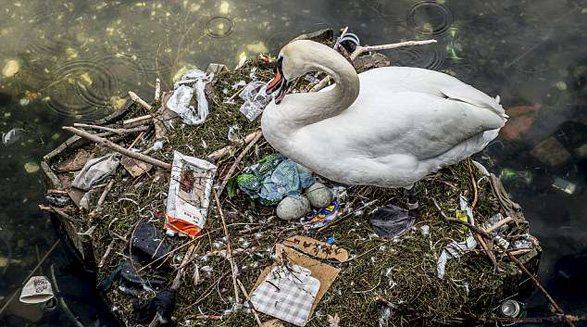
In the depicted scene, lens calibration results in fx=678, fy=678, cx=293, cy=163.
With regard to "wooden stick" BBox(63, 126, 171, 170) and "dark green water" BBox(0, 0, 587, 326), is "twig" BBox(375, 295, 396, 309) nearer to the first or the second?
"dark green water" BBox(0, 0, 587, 326)

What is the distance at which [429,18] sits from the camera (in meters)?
7.52

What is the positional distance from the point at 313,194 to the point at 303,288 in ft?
2.58

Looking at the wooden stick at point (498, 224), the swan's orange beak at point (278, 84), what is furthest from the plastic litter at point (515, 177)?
the swan's orange beak at point (278, 84)

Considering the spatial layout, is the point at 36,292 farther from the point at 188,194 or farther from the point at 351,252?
the point at 351,252

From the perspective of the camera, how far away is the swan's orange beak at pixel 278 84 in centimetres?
472

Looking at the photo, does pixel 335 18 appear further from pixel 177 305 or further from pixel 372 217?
pixel 177 305

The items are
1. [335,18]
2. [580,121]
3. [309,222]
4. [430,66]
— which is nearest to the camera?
[309,222]

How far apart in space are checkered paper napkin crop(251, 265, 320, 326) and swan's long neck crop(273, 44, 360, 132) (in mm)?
1159

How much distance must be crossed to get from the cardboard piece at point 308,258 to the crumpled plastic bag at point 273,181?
1.22 feet

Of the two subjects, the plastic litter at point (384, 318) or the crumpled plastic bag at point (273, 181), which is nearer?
the plastic litter at point (384, 318)

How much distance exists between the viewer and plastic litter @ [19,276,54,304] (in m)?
5.80

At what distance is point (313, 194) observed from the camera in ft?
18.0

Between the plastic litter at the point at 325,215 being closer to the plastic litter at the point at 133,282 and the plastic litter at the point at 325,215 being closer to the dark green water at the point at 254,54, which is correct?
the plastic litter at the point at 133,282

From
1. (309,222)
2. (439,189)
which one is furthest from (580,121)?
(309,222)
